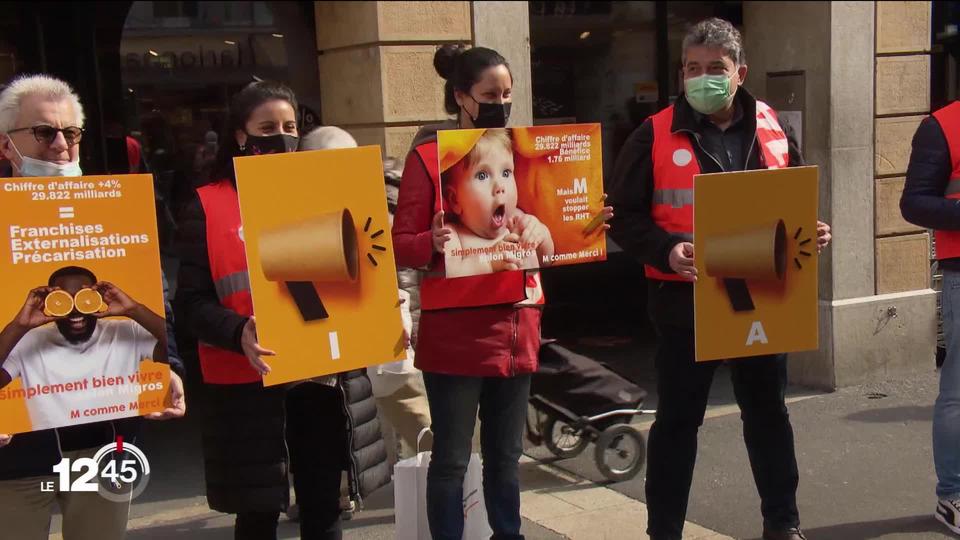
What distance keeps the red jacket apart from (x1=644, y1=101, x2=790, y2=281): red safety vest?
596 mm

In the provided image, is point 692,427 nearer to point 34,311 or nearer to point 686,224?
point 686,224

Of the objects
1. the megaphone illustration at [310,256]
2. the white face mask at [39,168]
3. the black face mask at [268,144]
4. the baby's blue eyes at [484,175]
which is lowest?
the megaphone illustration at [310,256]

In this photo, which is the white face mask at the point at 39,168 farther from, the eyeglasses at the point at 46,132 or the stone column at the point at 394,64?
the stone column at the point at 394,64

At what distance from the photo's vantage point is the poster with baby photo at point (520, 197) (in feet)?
11.6

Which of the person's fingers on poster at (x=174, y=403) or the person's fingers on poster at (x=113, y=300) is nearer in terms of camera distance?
the person's fingers on poster at (x=113, y=300)

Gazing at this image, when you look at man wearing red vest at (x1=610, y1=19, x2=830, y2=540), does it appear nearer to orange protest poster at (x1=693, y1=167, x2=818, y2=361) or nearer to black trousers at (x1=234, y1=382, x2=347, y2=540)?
orange protest poster at (x1=693, y1=167, x2=818, y2=361)

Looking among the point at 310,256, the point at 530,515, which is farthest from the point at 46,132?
the point at 530,515

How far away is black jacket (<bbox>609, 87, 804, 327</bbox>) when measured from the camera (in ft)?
12.8

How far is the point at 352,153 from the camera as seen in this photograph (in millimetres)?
3260

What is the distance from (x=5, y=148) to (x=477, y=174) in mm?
1407

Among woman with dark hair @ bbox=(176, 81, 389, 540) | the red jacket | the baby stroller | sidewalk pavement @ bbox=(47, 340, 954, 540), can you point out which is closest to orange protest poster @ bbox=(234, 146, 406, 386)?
woman with dark hair @ bbox=(176, 81, 389, 540)

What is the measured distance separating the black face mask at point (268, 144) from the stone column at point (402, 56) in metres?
2.46

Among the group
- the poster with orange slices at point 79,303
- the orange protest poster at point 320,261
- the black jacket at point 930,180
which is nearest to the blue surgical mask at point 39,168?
the poster with orange slices at point 79,303

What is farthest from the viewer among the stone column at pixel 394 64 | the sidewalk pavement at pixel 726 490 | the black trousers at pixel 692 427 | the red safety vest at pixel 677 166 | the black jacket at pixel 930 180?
the stone column at pixel 394 64
